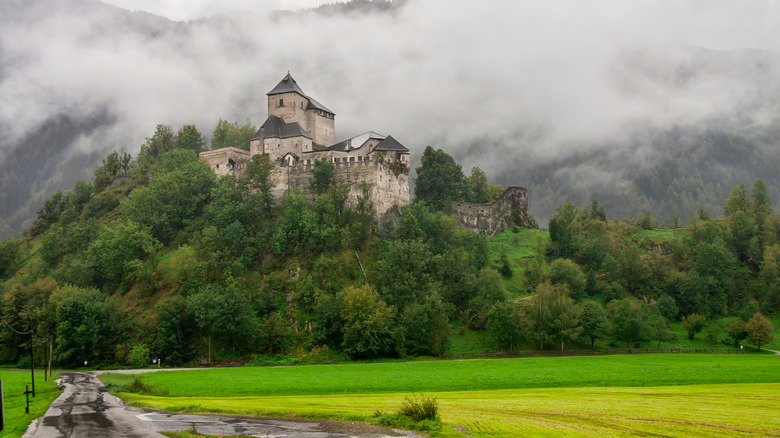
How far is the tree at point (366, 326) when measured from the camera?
52.9 metres

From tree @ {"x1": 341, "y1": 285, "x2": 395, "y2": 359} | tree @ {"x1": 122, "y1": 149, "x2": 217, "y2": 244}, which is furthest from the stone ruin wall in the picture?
tree @ {"x1": 341, "y1": 285, "x2": 395, "y2": 359}

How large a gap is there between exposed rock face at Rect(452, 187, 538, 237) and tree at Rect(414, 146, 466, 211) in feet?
7.11

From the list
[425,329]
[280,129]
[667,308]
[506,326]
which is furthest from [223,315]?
[667,308]

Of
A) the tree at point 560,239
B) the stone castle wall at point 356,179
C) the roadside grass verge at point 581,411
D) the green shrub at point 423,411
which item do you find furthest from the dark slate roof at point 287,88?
the green shrub at point 423,411

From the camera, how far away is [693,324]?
62812 mm

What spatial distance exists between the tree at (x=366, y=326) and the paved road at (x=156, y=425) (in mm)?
29085

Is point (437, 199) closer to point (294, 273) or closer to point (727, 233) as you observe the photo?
point (294, 273)

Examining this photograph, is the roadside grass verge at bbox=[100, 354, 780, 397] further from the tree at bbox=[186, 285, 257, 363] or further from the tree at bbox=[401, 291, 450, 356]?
the tree at bbox=[401, 291, 450, 356]

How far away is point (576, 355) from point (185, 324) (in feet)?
124

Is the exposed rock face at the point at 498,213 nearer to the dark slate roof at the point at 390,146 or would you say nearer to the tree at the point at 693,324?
the dark slate roof at the point at 390,146

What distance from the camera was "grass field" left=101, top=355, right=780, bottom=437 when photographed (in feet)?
55.4

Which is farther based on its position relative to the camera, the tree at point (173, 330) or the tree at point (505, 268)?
the tree at point (505, 268)

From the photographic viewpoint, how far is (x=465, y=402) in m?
23.5

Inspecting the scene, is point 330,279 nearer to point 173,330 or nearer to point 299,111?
point 173,330
